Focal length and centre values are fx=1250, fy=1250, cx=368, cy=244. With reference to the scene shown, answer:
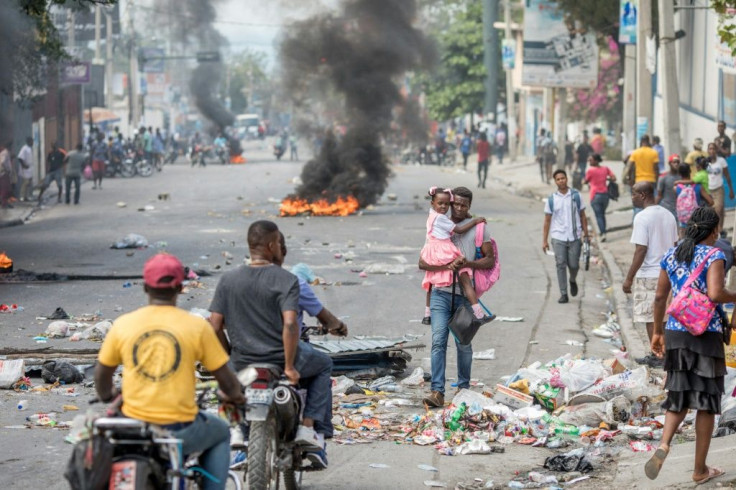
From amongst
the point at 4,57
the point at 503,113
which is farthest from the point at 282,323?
the point at 503,113

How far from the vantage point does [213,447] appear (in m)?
5.26

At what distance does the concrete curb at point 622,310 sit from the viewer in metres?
11.7

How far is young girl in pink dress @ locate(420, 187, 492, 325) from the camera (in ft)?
30.7

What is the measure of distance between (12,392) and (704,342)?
543cm

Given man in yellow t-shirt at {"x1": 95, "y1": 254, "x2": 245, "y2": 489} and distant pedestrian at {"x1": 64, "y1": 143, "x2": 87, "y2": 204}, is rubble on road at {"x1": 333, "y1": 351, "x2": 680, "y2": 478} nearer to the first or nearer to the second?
man in yellow t-shirt at {"x1": 95, "y1": 254, "x2": 245, "y2": 489}

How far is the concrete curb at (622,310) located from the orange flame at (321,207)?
327 inches

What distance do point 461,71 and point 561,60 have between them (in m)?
29.1

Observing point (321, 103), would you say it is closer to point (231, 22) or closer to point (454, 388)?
point (231, 22)

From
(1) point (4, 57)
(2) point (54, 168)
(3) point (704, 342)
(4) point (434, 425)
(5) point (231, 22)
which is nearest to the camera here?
(3) point (704, 342)

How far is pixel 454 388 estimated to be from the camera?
33.3 feet

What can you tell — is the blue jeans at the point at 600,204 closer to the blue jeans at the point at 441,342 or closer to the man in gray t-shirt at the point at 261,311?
the blue jeans at the point at 441,342

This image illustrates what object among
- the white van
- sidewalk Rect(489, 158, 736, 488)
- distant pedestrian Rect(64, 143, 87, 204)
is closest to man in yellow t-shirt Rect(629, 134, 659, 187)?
sidewalk Rect(489, 158, 736, 488)

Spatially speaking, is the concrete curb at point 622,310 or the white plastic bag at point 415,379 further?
the concrete curb at point 622,310

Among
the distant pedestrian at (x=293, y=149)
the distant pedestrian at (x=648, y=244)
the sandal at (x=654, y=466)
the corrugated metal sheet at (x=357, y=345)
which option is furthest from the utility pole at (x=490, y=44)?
the sandal at (x=654, y=466)
